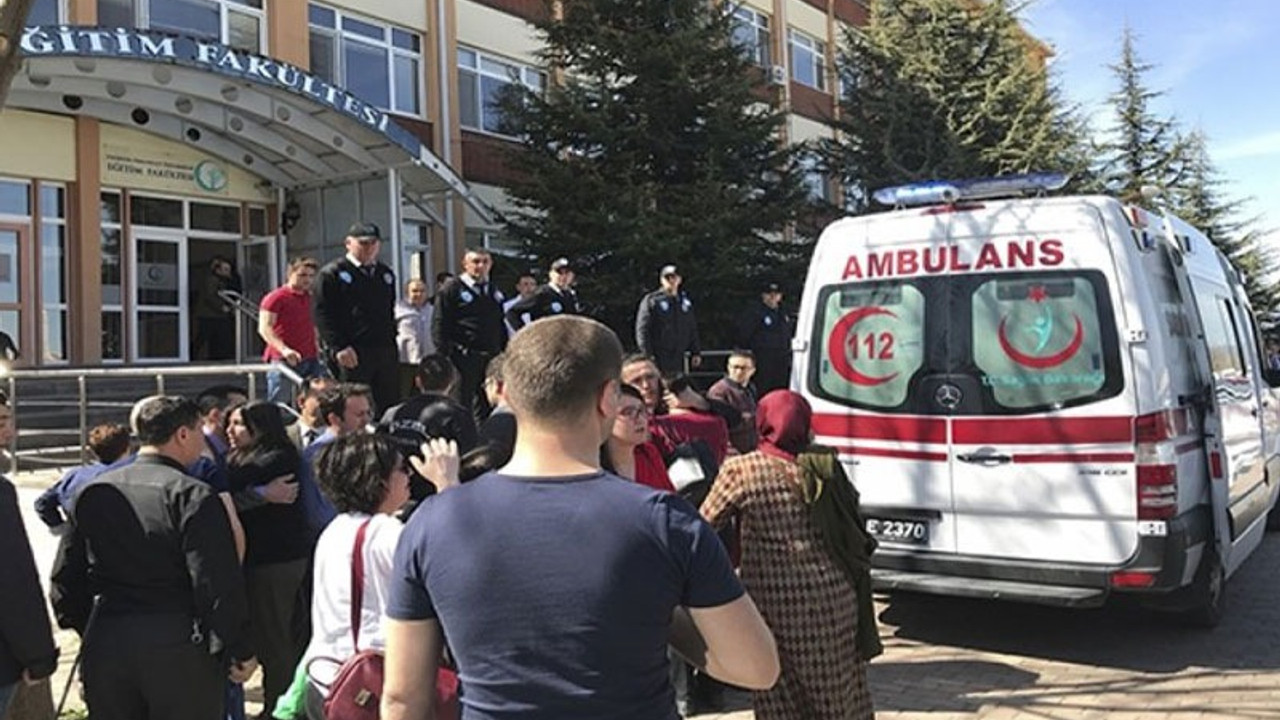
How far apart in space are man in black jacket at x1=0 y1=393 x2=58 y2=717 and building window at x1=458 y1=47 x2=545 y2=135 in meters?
17.0

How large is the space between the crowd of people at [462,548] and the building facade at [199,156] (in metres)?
7.24

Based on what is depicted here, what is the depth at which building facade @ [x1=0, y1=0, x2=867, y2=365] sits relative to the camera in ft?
43.8

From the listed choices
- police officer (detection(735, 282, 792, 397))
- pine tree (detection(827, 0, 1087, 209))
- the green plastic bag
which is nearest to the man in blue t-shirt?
the green plastic bag

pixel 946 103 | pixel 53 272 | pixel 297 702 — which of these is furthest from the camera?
pixel 946 103

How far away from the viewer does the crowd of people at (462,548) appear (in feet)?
6.10

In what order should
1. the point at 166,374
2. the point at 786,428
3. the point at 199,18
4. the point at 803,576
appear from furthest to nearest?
the point at 199,18 → the point at 166,374 → the point at 786,428 → the point at 803,576

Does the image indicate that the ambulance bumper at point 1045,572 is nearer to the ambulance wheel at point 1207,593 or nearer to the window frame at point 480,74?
the ambulance wheel at point 1207,593

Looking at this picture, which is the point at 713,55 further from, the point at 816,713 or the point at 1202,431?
the point at 816,713

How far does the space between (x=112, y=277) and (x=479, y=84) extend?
792 centimetres

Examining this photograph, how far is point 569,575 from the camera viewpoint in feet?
5.96

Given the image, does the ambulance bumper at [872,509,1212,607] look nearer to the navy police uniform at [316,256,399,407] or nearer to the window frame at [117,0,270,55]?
the navy police uniform at [316,256,399,407]

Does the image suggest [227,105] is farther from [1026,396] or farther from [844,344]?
[1026,396]

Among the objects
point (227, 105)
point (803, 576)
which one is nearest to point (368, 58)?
point (227, 105)

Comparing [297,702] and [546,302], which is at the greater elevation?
[546,302]
